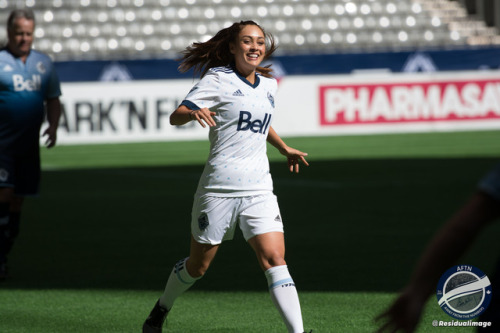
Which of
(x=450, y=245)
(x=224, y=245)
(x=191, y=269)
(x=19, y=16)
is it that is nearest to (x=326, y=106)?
(x=224, y=245)

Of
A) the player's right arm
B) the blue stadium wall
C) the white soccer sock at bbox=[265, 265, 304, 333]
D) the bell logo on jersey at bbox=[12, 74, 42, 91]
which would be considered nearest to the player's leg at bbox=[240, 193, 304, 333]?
the white soccer sock at bbox=[265, 265, 304, 333]

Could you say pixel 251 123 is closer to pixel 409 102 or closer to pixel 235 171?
pixel 235 171

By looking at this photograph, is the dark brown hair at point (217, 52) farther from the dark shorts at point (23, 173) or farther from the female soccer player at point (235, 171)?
the dark shorts at point (23, 173)

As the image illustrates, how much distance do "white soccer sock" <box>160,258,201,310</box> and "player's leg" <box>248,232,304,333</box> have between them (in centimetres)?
46

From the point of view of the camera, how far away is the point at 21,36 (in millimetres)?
7258

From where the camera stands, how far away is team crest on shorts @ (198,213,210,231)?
5.05m

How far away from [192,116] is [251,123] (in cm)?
37

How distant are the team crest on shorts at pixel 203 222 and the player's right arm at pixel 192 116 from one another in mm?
495

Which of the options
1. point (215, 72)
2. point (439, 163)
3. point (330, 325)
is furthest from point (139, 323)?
point (439, 163)

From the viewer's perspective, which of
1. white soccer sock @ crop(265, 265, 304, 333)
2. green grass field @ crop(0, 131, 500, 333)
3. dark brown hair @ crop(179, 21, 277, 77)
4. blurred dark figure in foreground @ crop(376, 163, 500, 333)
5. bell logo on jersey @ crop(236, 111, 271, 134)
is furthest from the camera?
green grass field @ crop(0, 131, 500, 333)

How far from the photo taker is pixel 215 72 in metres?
5.24

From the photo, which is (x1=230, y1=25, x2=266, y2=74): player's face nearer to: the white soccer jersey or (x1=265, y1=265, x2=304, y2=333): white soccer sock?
the white soccer jersey

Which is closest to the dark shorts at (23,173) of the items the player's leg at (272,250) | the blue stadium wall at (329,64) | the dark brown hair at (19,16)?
the dark brown hair at (19,16)

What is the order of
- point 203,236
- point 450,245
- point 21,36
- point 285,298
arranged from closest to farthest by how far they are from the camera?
1. point 450,245
2. point 285,298
3. point 203,236
4. point 21,36
